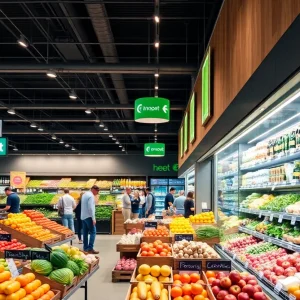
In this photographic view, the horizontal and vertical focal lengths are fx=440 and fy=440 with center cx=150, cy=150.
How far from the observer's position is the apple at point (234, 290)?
3.29 meters

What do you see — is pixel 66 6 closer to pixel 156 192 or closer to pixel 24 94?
pixel 24 94

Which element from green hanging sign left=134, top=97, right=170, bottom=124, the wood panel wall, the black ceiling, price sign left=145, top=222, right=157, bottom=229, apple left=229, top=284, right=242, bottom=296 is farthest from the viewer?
price sign left=145, top=222, right=157, bottom=229

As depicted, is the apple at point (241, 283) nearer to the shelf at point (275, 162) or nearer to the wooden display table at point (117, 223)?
the shelf at point (275, 162)

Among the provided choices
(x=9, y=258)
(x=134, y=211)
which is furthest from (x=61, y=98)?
(x=9, y=258)

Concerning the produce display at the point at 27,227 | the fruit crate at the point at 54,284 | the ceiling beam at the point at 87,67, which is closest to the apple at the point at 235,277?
the fruit crate at the point at 54,284

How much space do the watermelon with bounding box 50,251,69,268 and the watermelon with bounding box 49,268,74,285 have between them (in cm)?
13

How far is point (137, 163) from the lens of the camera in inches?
893

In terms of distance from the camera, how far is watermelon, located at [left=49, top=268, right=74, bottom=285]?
4221mm

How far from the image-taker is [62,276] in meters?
4.24

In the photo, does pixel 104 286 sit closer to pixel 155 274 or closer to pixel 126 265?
pixel 126 265

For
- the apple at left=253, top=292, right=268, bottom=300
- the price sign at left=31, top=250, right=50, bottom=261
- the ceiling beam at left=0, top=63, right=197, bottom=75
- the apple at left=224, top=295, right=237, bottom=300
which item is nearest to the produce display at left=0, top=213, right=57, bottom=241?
the ceiling beam at left=0, top=63, right=197, bottom=75

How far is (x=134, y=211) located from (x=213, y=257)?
1163 cm

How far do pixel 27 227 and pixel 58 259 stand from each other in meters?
4.24

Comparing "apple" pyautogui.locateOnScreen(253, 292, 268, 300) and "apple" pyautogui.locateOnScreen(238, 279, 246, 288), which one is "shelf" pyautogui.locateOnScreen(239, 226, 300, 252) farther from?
"apple" pyautogui.locateOnScreen(253, 292, 268, 300)
